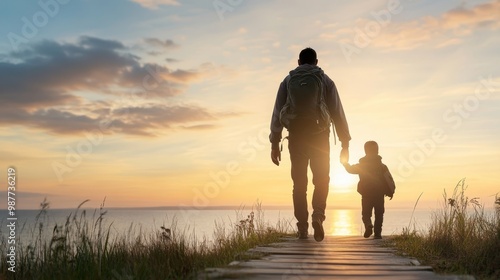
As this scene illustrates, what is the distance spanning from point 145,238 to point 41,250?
4.33 feet

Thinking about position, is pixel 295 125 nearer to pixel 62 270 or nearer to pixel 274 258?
pixel 274 258

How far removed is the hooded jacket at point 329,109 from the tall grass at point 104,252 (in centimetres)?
169

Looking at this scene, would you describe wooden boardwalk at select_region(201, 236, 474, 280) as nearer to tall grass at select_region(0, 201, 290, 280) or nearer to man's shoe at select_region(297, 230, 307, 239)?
tall grass at select_region(0, 201, 290, 280)

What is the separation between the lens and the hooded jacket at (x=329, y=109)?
8320 mm

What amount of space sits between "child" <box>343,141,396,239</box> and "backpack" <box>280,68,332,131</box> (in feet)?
9.28

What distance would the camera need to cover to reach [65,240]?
6.52m

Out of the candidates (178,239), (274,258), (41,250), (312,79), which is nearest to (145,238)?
(178,239)

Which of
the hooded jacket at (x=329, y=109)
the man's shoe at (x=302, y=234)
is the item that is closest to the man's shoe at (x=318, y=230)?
the man's shoe at (x=302, y=234)

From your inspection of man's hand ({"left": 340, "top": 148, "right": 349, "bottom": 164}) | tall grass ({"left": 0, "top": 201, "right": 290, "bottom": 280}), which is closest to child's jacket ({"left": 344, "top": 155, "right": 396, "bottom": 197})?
man's hand ({"left": 340, "top": 148, "right": 349, "bottom": 164})

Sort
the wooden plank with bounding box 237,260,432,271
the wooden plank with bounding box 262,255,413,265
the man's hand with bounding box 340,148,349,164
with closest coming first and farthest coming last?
the wooden plank with bounding box 237,260,432,271 → the wooden plank with bounding box 262,255,413,265 → the man's hand with bounding box 340,148,349,164

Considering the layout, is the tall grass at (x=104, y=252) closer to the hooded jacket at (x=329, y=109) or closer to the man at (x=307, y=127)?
the man at (x=307, y=127)

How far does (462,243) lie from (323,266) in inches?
100

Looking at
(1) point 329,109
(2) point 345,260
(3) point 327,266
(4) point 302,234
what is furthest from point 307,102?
(3) point 327,266

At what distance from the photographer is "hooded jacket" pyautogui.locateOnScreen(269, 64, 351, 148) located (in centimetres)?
832
